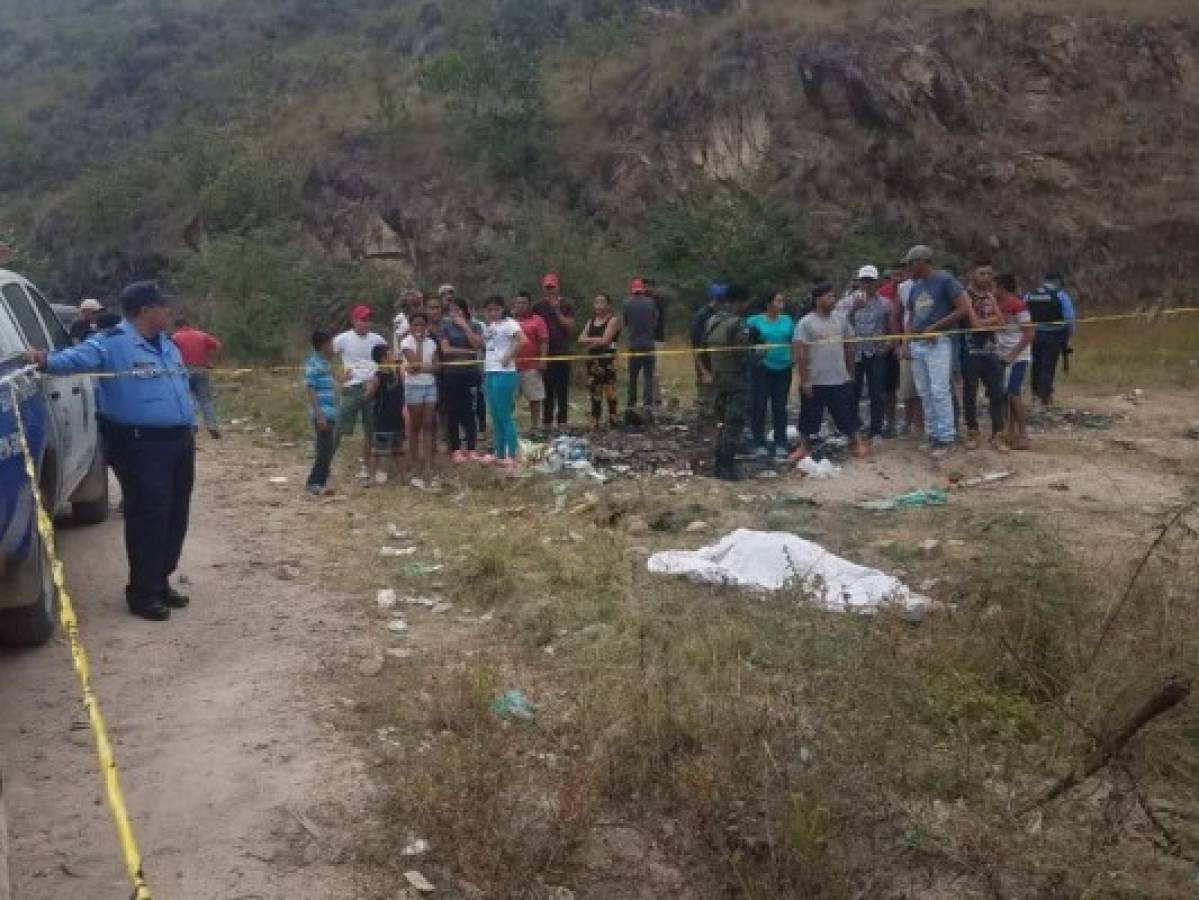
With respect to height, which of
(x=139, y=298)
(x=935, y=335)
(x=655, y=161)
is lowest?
(x=935, y=335)

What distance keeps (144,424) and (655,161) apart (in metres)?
22.2

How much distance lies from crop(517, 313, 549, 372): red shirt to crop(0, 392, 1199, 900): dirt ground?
88.7 inches

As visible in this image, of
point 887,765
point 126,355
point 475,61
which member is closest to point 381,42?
point 475,61

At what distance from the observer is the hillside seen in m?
21.8

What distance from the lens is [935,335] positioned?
30.3 feet

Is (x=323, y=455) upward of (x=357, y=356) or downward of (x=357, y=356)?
downward

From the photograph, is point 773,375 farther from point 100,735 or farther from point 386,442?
point 100,735

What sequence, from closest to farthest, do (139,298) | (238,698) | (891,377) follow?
(238,698) < (139,298) < (891,377)

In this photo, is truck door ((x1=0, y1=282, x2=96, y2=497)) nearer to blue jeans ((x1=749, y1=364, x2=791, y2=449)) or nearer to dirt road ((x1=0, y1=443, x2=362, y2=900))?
dirt road ((x1=0, y1=443, x2=362, y2=900))

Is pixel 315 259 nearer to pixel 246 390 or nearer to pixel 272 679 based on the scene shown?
pixel 246 390

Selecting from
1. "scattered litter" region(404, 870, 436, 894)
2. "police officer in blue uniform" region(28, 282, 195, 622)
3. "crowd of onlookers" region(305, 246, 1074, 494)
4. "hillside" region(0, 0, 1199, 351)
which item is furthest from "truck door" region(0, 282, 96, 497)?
"hillside" region(0, 0, 1199, 351)

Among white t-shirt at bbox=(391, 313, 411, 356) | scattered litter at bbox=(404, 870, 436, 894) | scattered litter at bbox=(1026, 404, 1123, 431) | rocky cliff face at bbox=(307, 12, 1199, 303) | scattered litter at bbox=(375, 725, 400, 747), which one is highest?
rocky cliff face at bbox=(307, 12, 1199, 303)

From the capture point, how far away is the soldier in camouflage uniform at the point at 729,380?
921 centimetres

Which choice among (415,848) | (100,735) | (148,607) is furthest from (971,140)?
(100,735)
